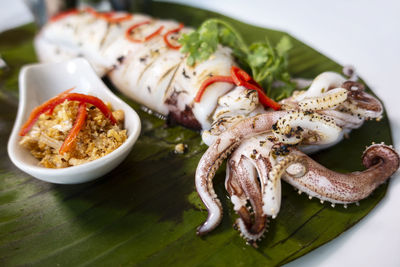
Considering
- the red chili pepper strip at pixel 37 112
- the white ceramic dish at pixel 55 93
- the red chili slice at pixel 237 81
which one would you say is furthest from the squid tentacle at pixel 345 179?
the red chili pepper strip at pixel 37 112

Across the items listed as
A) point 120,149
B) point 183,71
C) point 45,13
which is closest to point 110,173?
point 120,149

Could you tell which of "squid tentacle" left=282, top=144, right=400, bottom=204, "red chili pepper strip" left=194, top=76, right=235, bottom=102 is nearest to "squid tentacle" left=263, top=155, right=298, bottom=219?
"squid tentacle" left=282, top=144, right=400, bottom=204

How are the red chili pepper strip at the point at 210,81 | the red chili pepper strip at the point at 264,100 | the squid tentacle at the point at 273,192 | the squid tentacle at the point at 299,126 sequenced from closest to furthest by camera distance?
the squid tentacle at the point at 273,192
the squid tentacle at the point at 299,126
the red chili pepper strip at the point at 264,100
the red chili pepper strip at the point at 210,81

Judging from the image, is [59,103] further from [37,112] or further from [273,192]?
[273,192]

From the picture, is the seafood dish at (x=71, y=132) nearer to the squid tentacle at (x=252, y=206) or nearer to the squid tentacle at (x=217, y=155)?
the squid tentacle at (x=217, y=155)

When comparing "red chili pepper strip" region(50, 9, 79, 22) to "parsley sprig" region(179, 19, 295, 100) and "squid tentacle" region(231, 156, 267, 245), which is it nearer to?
"parsley sprig" region(179, 19, 295, 100)

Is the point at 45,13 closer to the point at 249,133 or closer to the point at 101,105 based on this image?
the point at 101,105

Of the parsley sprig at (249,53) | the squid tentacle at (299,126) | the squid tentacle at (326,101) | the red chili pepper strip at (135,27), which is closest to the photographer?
the squid tentacle at (299,126)
